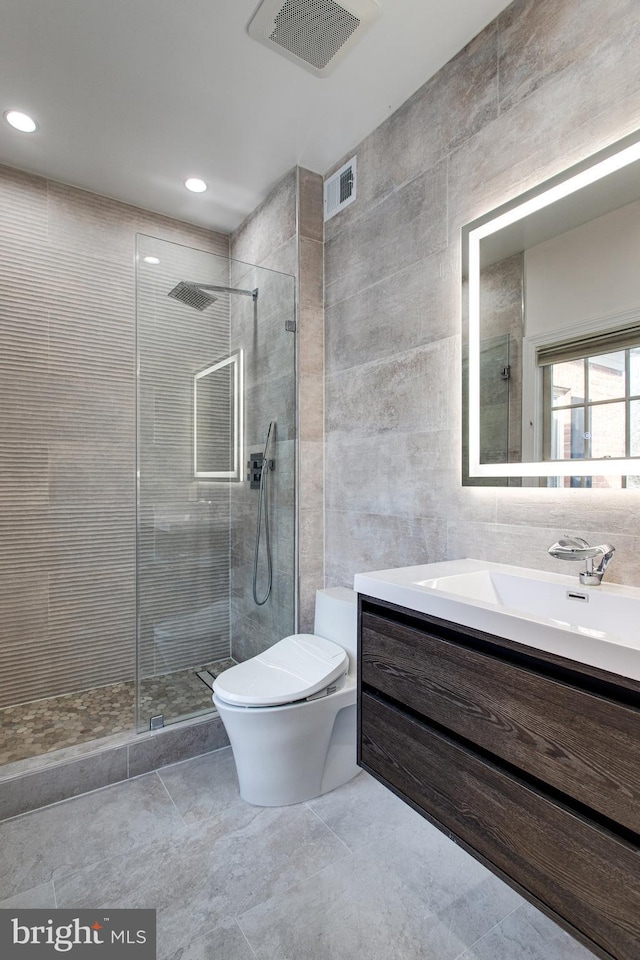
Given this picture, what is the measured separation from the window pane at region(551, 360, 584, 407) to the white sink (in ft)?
1.63

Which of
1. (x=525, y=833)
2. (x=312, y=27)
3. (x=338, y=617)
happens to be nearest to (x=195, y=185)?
(x=312, y=27)

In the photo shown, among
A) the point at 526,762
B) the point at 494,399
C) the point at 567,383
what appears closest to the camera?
the point at 526,762

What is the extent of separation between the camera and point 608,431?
1.31 metres

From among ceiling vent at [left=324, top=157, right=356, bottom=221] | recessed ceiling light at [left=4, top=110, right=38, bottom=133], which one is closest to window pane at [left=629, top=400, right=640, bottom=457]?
ceiling vent at [left=324, top=157, right=356, bottom=221]

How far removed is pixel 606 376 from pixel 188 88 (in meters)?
1.87

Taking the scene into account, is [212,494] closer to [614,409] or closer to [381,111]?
[614,409]

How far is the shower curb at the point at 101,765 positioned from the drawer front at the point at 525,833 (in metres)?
1.12

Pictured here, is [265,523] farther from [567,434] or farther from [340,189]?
[340,189]

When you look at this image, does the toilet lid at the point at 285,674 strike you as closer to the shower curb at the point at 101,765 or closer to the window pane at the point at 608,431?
the shower curb at the point at 101,765

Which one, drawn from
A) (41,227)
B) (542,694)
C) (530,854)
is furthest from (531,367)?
(41,227)

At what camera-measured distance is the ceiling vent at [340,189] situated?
2.26 meters

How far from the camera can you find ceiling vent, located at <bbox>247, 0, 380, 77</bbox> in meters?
1.56

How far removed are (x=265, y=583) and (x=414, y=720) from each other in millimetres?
1309

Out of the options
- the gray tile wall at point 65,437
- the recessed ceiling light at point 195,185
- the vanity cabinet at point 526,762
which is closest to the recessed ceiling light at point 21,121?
the gray tile wall at point 65,437
